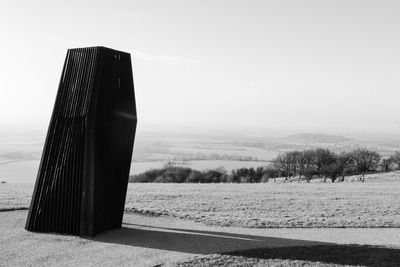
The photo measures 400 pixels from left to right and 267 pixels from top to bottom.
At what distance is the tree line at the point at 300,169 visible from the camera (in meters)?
48.9

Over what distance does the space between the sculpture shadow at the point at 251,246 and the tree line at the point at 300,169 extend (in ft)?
110

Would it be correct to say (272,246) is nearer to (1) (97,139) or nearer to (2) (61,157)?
(1) (97,139)

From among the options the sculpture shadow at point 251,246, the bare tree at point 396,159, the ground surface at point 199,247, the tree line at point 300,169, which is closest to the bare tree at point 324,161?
the tree line at point 300,169

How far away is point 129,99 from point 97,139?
1852mm

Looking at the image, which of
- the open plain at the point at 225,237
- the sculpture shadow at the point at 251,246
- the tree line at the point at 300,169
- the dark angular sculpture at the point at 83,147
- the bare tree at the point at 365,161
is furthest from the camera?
the bare tree at the point at 365,161

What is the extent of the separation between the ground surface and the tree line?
3311 centimetres

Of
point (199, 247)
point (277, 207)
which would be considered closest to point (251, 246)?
point (199, 247)

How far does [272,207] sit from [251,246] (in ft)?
25.6

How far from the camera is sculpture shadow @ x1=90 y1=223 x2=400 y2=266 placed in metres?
11.1

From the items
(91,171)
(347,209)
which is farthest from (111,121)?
(347,209)

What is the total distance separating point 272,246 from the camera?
12.1 m

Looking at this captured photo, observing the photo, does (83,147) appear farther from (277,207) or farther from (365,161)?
(365,161)

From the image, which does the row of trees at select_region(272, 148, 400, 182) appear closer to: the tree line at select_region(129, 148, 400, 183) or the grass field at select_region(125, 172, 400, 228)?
the tree line at select_region(129, 148, 400, 183)

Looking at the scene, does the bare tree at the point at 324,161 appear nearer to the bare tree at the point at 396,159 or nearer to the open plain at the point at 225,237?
the bare tree at the point at 396,159
